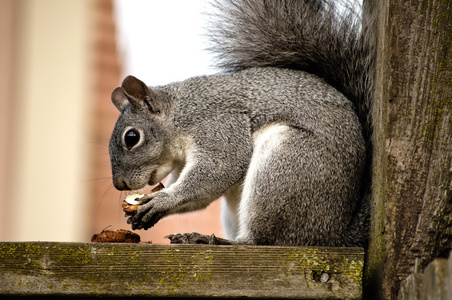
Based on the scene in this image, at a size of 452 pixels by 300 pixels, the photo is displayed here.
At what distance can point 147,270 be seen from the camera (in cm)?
133

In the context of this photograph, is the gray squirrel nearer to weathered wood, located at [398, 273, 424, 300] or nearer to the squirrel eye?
the squirrel eye

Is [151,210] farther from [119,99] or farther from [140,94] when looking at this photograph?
[119,99]

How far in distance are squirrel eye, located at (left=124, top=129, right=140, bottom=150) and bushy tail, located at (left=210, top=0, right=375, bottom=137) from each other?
379mm

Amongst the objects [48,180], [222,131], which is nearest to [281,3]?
[222,131]

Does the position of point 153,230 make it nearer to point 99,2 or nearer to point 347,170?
point 99,2

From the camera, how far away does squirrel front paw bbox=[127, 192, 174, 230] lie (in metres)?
1.68

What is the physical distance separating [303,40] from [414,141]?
692 mm

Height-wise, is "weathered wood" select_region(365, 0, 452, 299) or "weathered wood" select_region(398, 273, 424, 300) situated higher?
"weathered wood" select_region(365, 0, 452, 299)

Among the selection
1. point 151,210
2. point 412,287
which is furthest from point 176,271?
point 412,287

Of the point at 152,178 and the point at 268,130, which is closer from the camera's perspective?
the point at 268,130

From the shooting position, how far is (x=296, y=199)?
159 cm

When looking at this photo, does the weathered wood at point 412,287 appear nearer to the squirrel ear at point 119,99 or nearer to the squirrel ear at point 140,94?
the squirrel ear at point 140,94

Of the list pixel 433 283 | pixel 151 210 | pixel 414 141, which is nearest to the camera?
pixel 433 283

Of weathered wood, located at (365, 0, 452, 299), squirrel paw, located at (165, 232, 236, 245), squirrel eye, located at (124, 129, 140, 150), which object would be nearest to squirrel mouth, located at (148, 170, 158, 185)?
squirrel eye, located at (124, 129, 140, 150)
